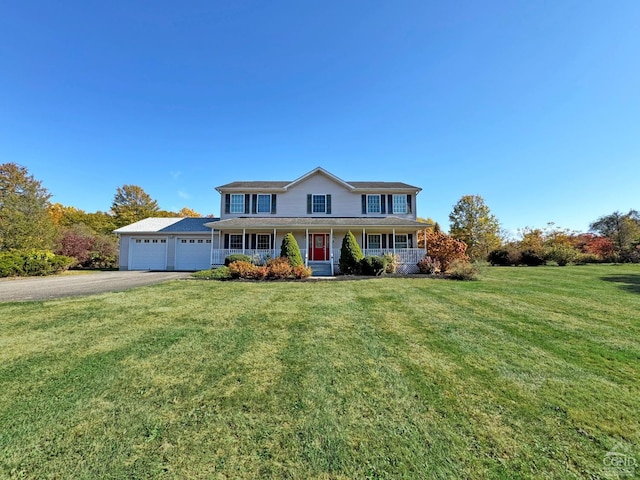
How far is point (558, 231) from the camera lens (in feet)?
93.2

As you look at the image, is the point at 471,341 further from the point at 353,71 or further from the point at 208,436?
the point at 353,71

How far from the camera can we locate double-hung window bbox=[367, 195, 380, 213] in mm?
19547

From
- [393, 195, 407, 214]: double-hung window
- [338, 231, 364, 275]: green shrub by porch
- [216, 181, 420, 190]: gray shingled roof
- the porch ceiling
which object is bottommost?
[338, 231, 364, 275]: green shrub by porch

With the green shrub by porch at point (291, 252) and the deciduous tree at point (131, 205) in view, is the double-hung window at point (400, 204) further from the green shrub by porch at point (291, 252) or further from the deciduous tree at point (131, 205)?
the deciduous tree at point (131, 205)

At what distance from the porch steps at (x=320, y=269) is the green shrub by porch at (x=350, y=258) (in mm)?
1148

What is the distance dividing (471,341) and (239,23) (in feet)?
50.7

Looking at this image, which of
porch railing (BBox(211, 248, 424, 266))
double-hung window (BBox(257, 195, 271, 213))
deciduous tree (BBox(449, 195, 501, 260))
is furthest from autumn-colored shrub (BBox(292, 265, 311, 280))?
deciduous tree (BBox(449, 195, 501, 260))

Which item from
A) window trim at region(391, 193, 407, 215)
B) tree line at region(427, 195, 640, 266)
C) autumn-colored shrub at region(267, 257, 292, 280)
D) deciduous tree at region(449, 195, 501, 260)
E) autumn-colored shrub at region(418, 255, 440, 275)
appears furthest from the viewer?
deciduous tree at region(449, 195, 501, 260)

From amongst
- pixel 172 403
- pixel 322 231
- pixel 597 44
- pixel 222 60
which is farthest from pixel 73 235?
pixel 597 44

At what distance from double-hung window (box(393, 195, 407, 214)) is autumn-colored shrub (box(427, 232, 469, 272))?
4086 mm

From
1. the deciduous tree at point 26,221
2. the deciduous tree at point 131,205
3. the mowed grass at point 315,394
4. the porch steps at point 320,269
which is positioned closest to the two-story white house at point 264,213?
the porch steps at point 320,269

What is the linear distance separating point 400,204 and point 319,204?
6.10 metres

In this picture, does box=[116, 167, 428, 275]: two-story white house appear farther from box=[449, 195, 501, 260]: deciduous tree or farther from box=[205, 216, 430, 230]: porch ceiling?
box=[449, 195, 501, 260]: deciduous tree

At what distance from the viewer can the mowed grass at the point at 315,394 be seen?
213 cm
